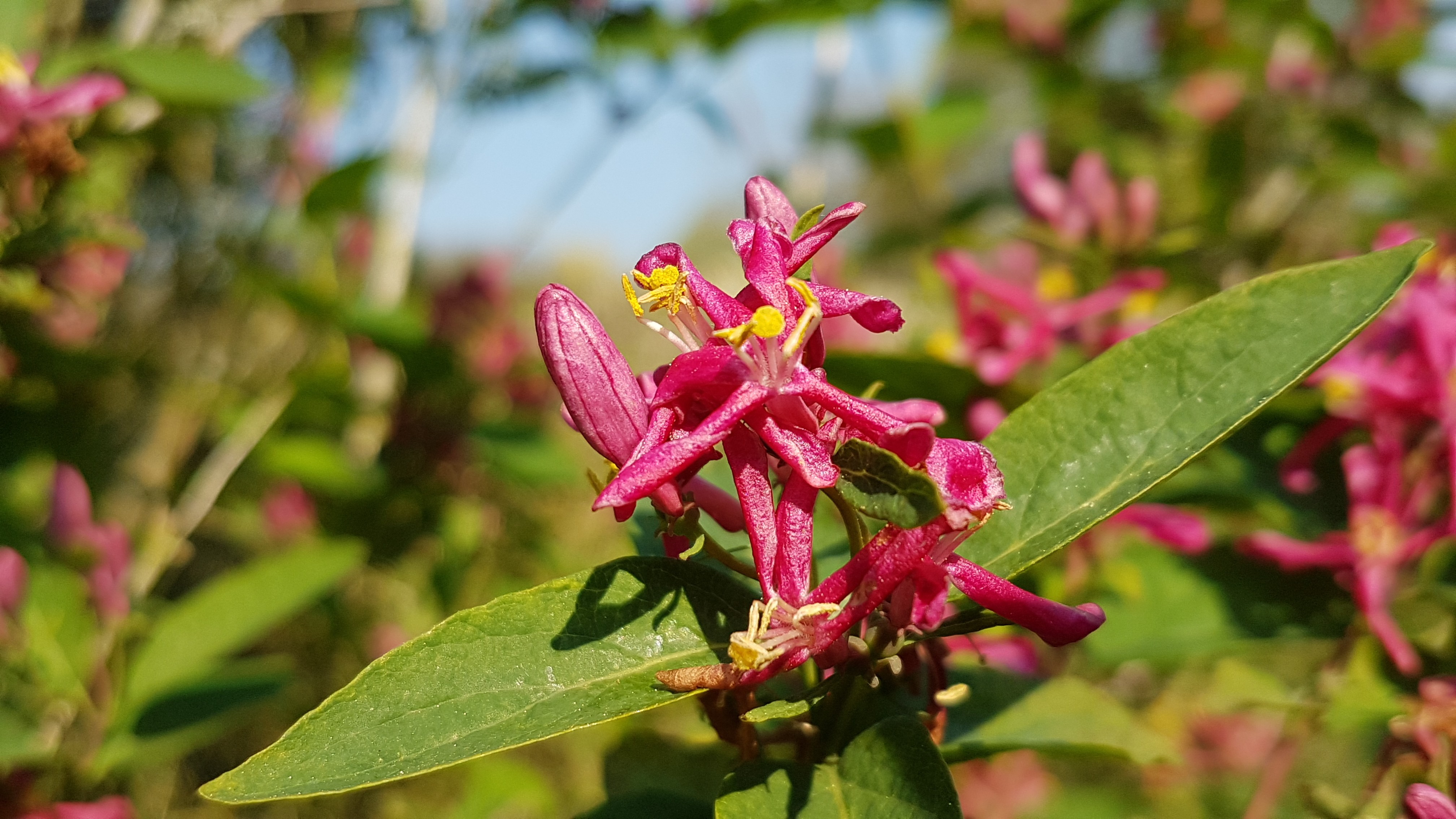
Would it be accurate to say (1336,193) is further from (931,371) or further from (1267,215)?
(931,371)

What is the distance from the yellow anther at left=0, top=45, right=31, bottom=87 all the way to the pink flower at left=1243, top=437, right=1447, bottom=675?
2.09m

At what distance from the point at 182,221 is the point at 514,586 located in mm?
3093

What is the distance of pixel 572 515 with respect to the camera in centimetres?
638

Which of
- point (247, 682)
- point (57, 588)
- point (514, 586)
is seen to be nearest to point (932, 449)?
point (247, 682)

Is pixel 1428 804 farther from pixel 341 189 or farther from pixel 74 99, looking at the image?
pixel 341 189

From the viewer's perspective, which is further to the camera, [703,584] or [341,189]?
[341,189]

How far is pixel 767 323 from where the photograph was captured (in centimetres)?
72

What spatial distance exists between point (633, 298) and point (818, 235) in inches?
6.4

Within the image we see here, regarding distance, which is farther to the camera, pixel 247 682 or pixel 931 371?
pixel 247 682

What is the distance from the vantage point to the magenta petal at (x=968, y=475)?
690mm

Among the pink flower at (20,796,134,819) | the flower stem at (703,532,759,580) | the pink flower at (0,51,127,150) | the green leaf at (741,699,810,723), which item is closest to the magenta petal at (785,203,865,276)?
the flower stem at (703,532,759,580)

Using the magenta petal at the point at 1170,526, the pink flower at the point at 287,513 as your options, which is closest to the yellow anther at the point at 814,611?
the magenta petal at the point at 1170,526

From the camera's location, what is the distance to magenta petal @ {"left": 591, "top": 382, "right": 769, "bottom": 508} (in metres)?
0.68

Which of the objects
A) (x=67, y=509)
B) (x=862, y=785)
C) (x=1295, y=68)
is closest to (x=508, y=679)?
(x=862, y=785)
